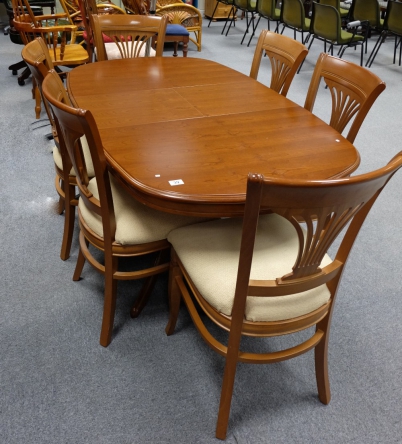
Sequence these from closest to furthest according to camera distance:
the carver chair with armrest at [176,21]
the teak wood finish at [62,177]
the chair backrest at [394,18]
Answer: the teak wood finish at [62,177], the carver chair with armrest at [176,21], the chair backrest at [394,18]

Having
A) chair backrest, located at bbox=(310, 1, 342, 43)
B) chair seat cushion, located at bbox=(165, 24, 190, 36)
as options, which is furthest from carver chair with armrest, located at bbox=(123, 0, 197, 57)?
chair backrest, located at bbox=(310, 1, 342, 43)

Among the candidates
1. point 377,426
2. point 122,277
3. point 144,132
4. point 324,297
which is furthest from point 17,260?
point 377,426

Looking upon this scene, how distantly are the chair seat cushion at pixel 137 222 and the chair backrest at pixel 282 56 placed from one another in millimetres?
1020

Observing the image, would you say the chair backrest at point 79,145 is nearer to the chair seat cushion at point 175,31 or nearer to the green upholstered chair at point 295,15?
the chair seat cushion at point 175,31

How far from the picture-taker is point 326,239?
0.97 meters

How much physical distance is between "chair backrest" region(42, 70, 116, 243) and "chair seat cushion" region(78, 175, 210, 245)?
44mm

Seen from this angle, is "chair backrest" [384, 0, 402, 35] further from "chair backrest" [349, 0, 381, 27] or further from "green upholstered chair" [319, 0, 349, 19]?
"green upholstered chair" [319, 0, 349, 19]

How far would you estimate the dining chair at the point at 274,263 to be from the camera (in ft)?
2.69

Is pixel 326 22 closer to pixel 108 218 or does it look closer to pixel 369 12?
pixel 369 12

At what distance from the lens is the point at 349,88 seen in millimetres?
1621

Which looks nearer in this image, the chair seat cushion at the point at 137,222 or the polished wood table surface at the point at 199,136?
the polished wood table surface at the point at 199,136

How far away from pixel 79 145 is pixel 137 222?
30 cm

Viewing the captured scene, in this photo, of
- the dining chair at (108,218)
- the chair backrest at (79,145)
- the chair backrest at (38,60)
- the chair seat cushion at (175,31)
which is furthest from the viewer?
the chair seat cushion at (175,31)

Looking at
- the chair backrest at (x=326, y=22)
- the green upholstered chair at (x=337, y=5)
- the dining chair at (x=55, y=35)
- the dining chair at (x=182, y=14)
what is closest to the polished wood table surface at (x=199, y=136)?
the dining chair at (x=55, y=35)
